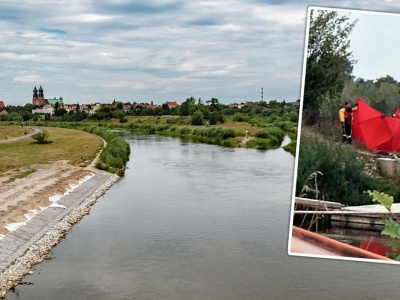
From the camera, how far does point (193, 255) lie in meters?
6.78

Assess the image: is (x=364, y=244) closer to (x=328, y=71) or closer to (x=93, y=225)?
(x=328, y=71)

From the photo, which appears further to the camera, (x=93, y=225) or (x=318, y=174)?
(x=93, y=225)

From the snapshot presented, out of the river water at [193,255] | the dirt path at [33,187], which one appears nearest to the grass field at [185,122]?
the dirt path at [33,187]

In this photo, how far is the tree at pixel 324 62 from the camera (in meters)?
1.23

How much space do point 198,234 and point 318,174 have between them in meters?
6.70

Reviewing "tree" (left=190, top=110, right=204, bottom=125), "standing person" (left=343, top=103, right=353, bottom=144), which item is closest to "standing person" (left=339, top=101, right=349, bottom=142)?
"standing person" (left=343, top=103, right=353, bottom=144)

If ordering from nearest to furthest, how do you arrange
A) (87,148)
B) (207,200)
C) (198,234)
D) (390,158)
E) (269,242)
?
(390,158), (269,242), (198,234), (207,200), (87,148)

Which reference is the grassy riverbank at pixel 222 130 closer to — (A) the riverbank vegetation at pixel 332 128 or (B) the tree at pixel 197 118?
(B) the tree at pixel 197 118

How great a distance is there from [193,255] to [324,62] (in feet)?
18.9

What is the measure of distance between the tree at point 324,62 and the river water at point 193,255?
4.31 m

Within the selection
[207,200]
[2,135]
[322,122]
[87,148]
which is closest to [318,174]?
[322,122]

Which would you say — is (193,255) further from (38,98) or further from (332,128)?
(38,98)

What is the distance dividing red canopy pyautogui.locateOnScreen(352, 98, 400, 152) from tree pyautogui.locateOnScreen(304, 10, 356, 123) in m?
0.09

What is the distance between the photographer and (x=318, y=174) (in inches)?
50.2
